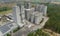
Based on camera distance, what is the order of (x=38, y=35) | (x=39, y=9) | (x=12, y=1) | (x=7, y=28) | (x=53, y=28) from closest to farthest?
(x=38, y=35) → (x=7, y=28) → (x=53, y=28) → (x=39, y=9) → (x=12, y=1)

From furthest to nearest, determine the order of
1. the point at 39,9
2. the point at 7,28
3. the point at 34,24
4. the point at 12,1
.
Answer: the point at 12,1 < the point at 39,9 < the point at 34,24 < the point at 7,28

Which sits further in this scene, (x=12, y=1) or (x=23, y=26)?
(x=12, y=1)

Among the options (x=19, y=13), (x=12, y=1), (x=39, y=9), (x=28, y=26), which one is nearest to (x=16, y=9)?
(x=19, y=13)

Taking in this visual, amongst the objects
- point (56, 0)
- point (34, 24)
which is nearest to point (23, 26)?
point (34, 24)

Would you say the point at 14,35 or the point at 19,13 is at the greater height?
the point at 19,13

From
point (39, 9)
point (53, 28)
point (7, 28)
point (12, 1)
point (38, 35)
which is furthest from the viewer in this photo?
point (12, 1)

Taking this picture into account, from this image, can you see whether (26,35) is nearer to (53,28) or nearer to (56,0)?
(53,28)

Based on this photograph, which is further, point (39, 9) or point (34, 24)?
point (39, 9)

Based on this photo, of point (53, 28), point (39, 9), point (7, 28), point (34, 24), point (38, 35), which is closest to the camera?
point (38, 35)

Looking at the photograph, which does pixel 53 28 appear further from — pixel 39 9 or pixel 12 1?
pixel 12 1
